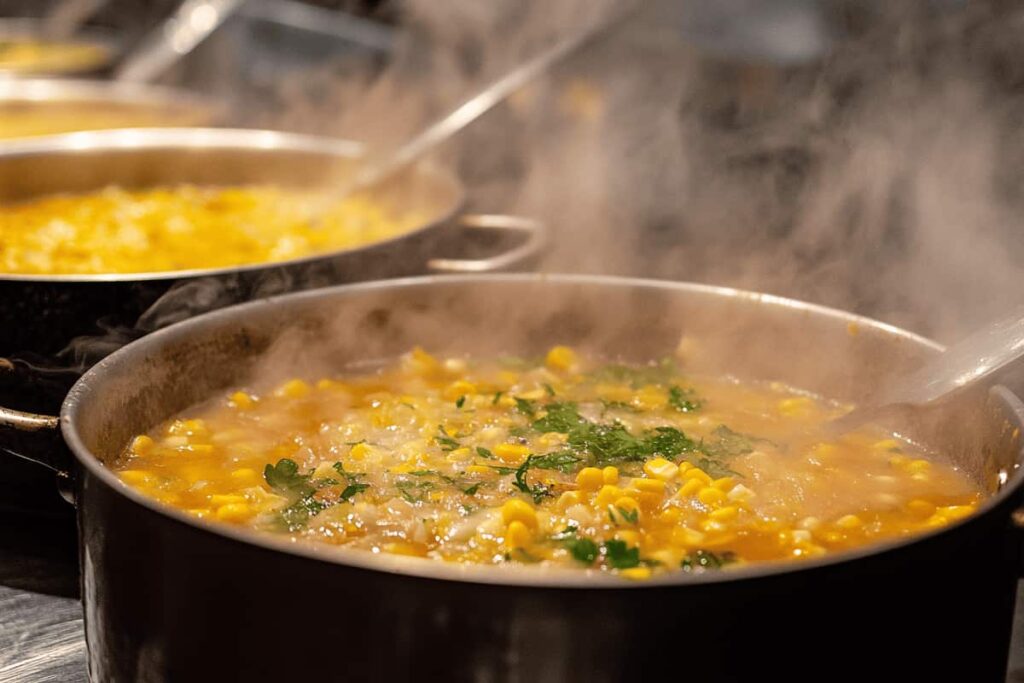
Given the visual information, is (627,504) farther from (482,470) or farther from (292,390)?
(292,390)

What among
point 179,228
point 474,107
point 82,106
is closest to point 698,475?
point 474,107

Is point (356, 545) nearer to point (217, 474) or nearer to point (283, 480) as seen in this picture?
point (283, 480)

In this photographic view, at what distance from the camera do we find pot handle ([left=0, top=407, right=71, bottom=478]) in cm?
154

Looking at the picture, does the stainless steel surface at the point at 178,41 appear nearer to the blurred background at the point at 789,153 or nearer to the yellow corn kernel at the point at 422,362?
the blurred background at the point at 789,153

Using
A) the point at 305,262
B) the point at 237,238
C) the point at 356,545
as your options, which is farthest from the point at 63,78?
the point at 356,545

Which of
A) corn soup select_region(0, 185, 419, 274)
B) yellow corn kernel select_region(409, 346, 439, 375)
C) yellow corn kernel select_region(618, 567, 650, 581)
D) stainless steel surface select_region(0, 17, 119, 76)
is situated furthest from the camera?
stainless steel surface select_region(0, 17, 119, 76)

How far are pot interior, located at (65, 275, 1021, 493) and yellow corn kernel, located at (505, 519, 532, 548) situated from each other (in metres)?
0.67

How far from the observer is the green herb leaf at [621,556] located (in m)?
1.51

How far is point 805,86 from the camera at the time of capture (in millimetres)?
3338

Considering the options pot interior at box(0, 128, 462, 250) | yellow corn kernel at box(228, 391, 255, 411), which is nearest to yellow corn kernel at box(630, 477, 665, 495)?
yellow corn kernel at box(228, 391, 255, 411)

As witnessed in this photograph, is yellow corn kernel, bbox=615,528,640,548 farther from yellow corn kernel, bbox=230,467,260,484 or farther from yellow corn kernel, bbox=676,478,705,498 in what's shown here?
yellow corn kernel, bbox=230,467,260,484

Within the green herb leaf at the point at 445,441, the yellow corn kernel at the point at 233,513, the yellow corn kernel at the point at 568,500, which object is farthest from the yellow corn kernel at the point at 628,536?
the yellow corn kernel at the point at 233,513

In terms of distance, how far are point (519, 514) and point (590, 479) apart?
22cm

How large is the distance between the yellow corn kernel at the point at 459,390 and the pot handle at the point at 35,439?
873mm
